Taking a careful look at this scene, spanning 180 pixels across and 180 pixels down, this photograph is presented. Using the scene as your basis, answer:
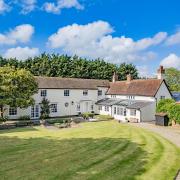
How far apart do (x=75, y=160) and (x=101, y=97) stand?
3888 cm

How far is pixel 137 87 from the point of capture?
46.8 metres

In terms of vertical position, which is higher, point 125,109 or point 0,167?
point 125,109

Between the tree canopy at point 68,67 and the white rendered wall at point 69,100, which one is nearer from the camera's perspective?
the white rendered wall at point 69,100

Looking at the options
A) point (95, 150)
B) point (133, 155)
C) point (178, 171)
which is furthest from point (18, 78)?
point (178, 171)

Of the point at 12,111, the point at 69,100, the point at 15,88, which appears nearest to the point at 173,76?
the point at 69,100

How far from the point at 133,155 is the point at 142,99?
91.7 ft

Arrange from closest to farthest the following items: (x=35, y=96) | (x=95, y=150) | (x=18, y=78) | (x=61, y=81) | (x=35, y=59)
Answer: (x=95, y=150) < (x=18, y=78) < (x=35, y=96) < (x=61, y=81) < (x=35, y=59)

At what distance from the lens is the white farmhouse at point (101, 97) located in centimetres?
4156

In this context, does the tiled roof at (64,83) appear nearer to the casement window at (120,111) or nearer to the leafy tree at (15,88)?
the leafy tree at (15,88)

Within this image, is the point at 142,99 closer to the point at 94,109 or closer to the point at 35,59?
the point at 94,109

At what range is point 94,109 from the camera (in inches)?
2048

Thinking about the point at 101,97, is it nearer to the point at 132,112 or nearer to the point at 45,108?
the point at 132,112

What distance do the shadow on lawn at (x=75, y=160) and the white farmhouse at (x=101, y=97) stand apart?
70.3ft

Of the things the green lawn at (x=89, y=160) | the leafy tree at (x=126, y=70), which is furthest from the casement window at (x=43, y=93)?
the leafy tree at (x=126, y=70)
